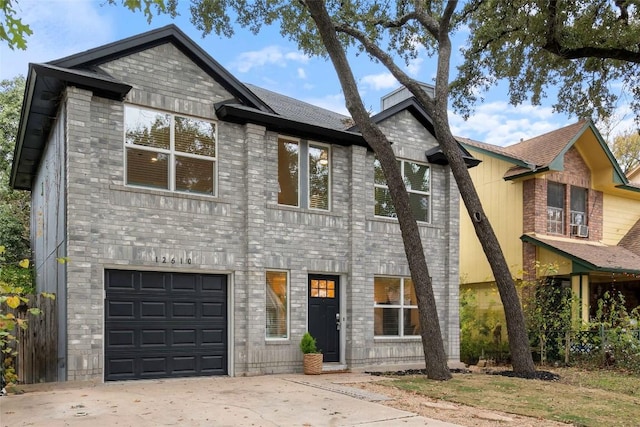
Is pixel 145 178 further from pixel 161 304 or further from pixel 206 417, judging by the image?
pixel 206 417

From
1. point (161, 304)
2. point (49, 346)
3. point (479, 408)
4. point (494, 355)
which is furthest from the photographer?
point (494, 355)

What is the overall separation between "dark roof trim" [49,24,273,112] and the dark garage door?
3901mm

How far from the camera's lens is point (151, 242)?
11.5 m

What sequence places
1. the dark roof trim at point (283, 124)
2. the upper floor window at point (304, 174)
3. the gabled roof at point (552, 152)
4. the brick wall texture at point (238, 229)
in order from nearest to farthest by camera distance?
the brick wall texture at point (238, 229) < the dark roof trim at point (283, 124) < the upper floor window at point (304, 174) < the gabled roof at point (552, 152)

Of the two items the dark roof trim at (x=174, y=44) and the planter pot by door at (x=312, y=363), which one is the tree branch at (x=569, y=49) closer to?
the dark roof trim at (x=174, y=44)

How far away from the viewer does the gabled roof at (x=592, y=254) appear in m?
17.4

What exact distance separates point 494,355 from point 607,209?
7262 mm

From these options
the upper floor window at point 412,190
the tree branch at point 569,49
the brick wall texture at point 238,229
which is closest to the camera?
the brick wall texture at point 238,229

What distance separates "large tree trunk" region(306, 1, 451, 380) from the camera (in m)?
12.0

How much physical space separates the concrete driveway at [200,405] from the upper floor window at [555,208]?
11343 millimetres

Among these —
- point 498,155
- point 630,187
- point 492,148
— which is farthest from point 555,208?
point 630,187

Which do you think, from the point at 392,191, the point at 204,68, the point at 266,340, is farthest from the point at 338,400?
the point at 204,68

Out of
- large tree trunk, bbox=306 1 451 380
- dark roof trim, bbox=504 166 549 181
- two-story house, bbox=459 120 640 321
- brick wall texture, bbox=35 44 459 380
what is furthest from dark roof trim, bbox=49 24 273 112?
two-story house, bbox=459 120 640 321

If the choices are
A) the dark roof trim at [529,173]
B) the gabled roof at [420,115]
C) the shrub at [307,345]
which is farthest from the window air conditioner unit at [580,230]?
the shrub at [307,345]
